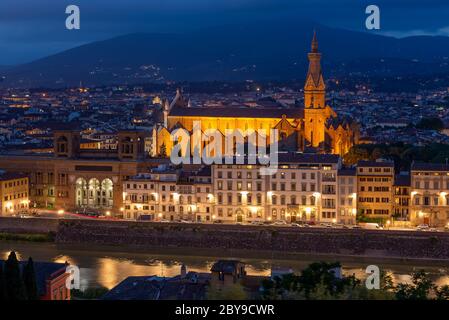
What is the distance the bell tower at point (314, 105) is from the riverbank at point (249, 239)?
8.67m

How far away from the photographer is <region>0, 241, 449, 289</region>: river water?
19.3 metres

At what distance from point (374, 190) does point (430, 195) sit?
1257mm

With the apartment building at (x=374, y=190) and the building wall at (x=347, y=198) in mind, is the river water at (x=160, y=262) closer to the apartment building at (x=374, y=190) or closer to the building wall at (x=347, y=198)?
the building wall at (x=347, y=198)

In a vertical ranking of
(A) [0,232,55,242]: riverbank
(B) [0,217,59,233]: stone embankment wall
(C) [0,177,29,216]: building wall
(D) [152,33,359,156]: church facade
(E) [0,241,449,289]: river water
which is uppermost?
(D) [152,33,359,156]: church facade

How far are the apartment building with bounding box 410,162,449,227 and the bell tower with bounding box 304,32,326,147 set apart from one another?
768cm

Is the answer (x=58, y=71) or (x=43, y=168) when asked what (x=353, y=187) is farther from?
(x=58, y=71)

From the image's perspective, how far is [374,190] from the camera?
77.9 ft

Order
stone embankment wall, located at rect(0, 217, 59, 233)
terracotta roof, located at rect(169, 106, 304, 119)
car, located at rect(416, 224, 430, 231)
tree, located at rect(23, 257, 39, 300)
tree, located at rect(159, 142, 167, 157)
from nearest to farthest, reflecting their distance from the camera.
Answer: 1. tree, located at rect(23, 257, 39, 300)
2. car, located at rect(416, 224, 430, 231)
3. stone embankment wall, located at rect(0, 217, 59, 233)
4. tree, located at rect(159, 142, 167, 157)
5. terracotta roof, located at rect(169, 106, 304, 119)

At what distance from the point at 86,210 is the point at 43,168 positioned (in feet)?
7.09

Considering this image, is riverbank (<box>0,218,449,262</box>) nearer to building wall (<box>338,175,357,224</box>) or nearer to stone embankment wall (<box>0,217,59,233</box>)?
stone embankment wall (<box>0,217,59,233</box>)

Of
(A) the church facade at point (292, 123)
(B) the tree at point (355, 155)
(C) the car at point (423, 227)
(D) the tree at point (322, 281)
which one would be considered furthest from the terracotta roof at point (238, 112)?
(D) the tree at point (322, 281)

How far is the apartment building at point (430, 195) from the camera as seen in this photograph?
23109mm

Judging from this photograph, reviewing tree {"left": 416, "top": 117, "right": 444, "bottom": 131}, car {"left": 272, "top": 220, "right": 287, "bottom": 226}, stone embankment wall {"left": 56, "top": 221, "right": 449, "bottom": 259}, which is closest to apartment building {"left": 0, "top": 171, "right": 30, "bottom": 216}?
stone embankment wall {"left": 56, "top": 221, "right": 449, "bottom": 259}
